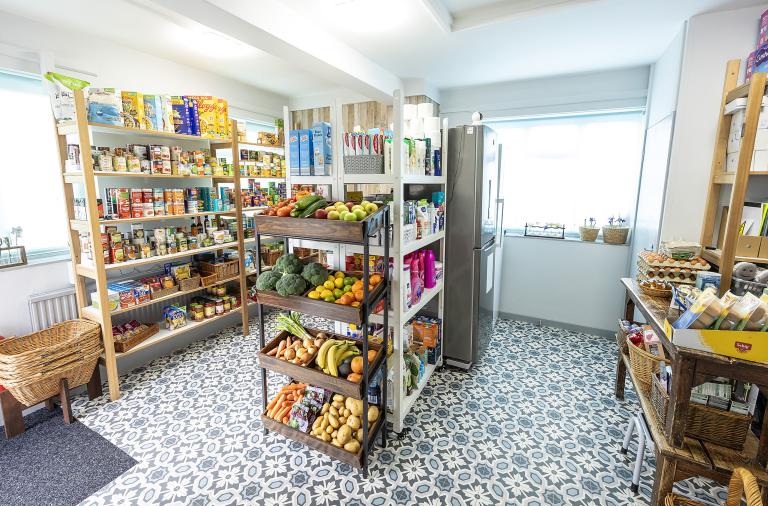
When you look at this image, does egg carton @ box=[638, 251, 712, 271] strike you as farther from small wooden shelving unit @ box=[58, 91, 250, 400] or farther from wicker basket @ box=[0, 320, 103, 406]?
wicker basket @ box=[0, 320, 103, 406]

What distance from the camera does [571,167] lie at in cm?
401

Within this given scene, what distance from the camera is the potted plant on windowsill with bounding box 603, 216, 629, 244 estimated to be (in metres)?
3.63

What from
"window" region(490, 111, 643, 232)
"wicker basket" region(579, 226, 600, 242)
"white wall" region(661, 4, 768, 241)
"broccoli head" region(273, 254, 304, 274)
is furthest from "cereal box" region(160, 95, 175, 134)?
"wicker basket" region(579, 226, 600, 242)

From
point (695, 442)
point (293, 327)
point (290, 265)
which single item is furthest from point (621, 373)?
point (290, 265)

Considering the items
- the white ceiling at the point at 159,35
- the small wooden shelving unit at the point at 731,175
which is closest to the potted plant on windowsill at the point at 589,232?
the small wooden shelving unit at the point at 731,175

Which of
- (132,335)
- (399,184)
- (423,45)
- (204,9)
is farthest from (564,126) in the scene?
(132,335)

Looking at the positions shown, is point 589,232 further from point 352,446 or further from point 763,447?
point 352,446

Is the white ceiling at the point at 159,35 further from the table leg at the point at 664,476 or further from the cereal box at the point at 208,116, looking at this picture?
the table leg at the point at 664,476

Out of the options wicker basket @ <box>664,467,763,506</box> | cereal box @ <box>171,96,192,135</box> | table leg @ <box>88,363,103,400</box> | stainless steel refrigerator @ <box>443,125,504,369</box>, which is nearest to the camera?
wicker basket @ <box>664,467,763,506</box>

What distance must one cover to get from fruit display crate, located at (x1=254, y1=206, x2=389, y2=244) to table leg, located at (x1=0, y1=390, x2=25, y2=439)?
198 cm

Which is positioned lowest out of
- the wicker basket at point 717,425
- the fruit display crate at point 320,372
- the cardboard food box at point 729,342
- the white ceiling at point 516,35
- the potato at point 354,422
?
the potato at point 354,422

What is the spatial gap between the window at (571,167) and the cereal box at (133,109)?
3.25m

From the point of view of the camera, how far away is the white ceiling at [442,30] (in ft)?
7.59

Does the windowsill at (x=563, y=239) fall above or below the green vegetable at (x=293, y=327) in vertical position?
above
